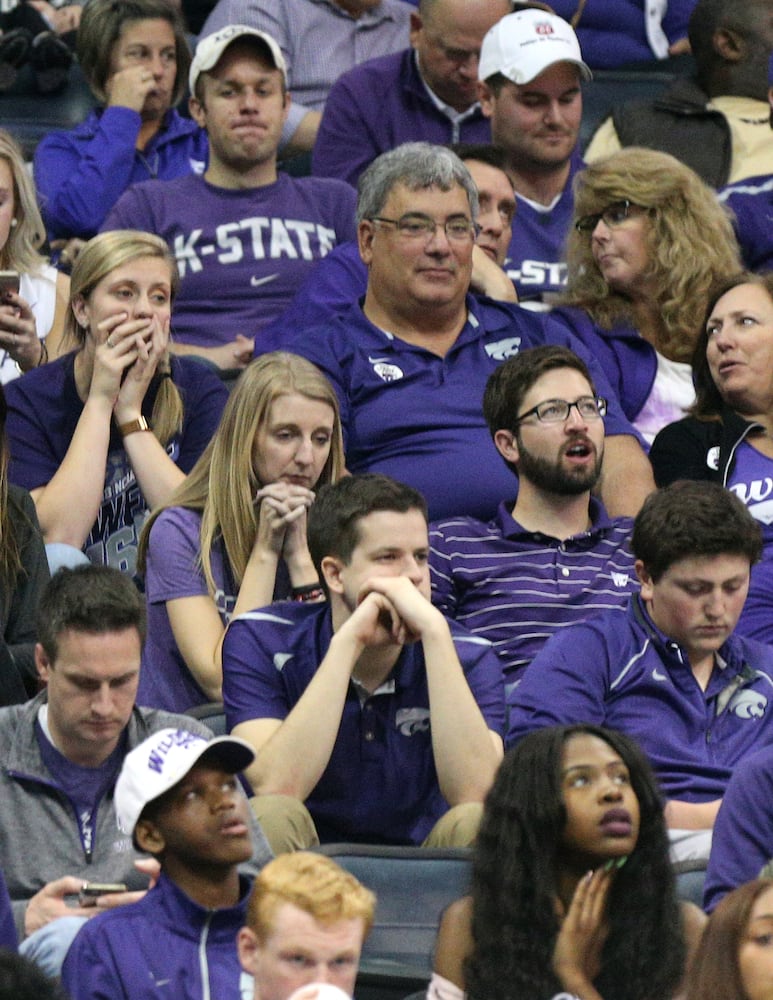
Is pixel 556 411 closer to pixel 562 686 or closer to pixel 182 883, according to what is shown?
pixel 562 686

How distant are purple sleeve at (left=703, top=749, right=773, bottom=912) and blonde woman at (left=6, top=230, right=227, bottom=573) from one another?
1.71 meters

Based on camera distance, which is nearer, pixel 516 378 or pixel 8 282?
pixel 516 378

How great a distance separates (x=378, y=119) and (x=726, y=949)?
4015mm

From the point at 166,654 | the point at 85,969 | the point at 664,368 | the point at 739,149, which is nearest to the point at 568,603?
the point at 166,654

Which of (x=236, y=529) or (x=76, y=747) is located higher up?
(x=236, y=529)

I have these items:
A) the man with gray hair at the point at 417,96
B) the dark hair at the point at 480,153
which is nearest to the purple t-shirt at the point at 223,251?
the dark hair at the point at 480,153

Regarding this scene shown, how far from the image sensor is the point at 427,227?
562 cm

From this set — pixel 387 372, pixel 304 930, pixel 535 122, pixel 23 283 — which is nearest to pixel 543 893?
pixel 304 930

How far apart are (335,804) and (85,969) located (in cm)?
98

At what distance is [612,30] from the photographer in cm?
827

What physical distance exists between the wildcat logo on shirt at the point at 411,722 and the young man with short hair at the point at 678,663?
161mm

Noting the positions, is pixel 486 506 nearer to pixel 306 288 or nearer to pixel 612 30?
pixel 306 288

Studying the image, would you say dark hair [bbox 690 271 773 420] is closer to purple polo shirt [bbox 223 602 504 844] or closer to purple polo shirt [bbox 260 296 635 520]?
purple polo shirt [bbox 260 296 635 520]

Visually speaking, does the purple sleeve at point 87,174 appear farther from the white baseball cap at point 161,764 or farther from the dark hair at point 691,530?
the white baseball cap at point 161,764
